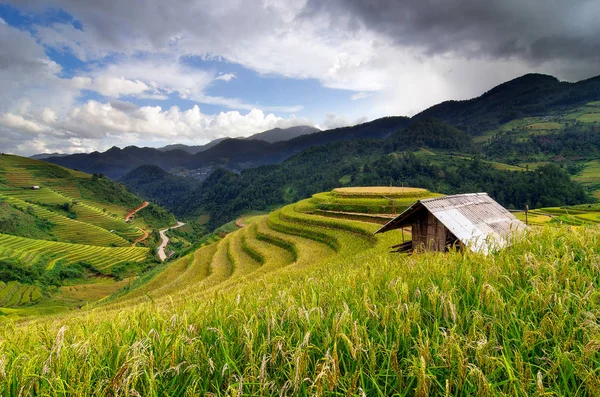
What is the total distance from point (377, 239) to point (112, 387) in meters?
23.9

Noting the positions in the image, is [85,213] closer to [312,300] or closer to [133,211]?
[133,211]

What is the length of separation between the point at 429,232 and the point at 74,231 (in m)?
109

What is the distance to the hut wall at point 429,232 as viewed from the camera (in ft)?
33.3

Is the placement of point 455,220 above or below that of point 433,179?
above

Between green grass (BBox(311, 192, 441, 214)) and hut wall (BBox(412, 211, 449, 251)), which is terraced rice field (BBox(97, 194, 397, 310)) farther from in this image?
hut wall (BBox(412, 211, 449, 251))

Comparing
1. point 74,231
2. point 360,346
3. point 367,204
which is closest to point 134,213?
point 74,231

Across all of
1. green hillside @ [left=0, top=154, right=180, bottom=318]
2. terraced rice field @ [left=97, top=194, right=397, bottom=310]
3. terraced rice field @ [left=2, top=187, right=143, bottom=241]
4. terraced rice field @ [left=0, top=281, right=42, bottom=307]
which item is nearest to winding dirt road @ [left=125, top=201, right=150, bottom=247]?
green hillside @ [left=0, top=154, right=180, bottom=318]

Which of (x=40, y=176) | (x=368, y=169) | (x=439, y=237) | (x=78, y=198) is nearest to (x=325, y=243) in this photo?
(x=439, y=237)

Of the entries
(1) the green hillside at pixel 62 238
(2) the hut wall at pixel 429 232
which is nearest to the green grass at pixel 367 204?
(2) the hut wall at pixel 429 232

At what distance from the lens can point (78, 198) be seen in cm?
13388

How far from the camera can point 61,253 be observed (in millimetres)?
70062

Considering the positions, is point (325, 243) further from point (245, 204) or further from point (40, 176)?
point (40, 176)

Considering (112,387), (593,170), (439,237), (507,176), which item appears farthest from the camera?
(593,170)

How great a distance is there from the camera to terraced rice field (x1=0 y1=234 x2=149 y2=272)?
61.8 meters
